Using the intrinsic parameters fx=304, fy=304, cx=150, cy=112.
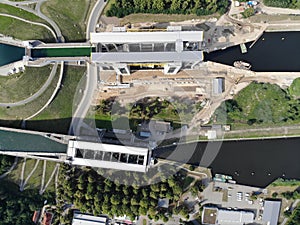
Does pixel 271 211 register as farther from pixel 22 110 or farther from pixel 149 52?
pixel 22 110

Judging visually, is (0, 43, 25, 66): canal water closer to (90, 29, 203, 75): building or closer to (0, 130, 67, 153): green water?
(0, 130, 67, 153): green water

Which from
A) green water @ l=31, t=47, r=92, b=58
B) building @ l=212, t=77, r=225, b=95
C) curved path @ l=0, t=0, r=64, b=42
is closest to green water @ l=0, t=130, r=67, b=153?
green water @ l=31, t=47, r=92, b=58

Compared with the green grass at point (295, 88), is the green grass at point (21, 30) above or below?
above

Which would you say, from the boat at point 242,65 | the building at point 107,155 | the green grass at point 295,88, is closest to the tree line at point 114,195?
the building at point 107,155

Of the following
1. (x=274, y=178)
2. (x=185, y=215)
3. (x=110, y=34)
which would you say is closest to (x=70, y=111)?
(x=110, y=34)

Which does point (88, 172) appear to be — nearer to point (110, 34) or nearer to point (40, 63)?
point (40, 63)

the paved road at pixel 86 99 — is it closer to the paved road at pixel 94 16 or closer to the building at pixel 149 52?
the building at pixel 149 52

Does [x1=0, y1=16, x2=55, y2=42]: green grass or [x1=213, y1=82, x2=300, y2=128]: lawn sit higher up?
[x1=0, y1=16, x2=55, y2=42]: green grass
